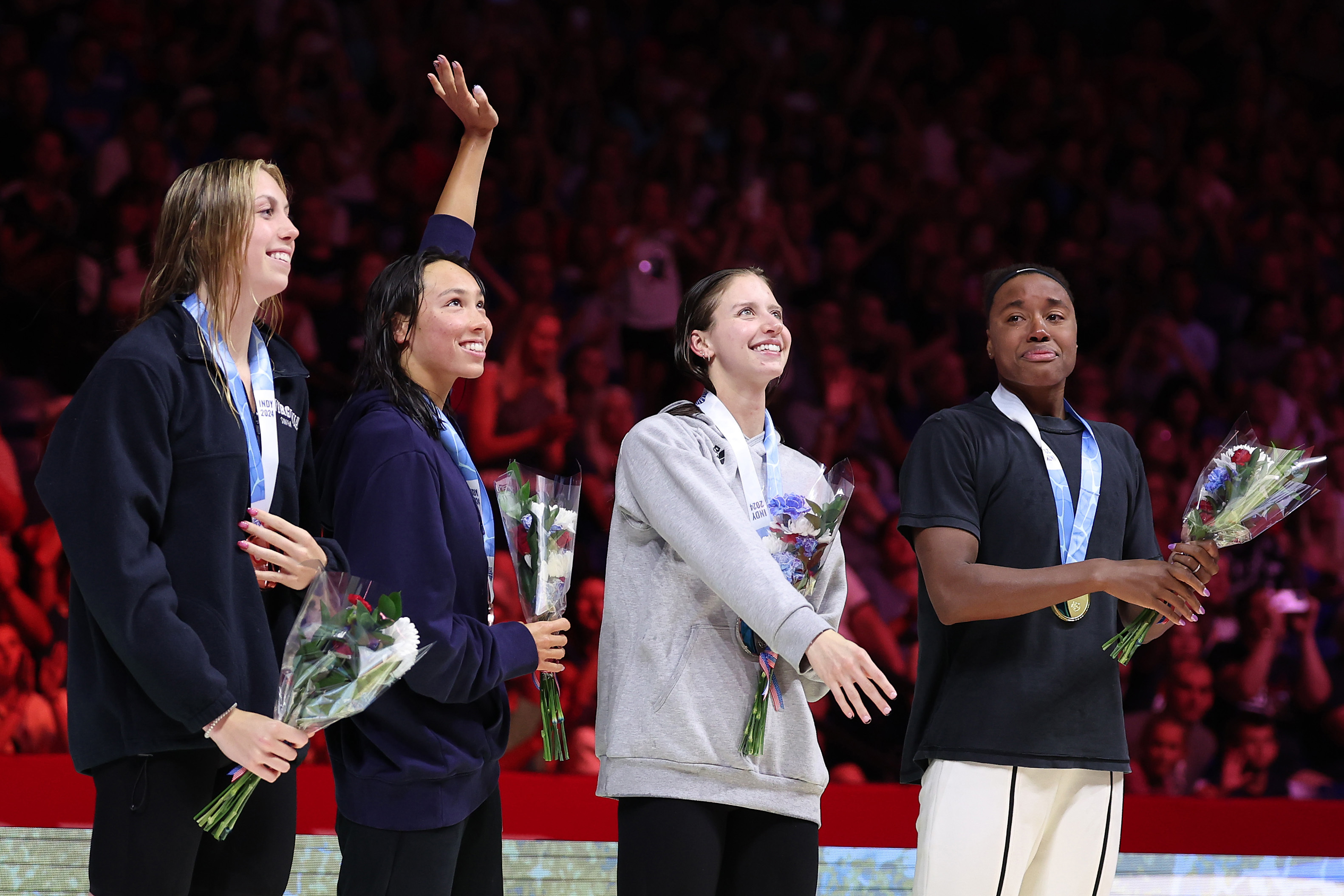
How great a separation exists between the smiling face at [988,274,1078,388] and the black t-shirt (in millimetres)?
99

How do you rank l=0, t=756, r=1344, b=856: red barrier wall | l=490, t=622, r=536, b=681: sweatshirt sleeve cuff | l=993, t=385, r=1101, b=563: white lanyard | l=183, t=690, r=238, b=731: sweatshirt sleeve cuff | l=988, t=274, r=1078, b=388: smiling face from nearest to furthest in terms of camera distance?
l=183, t=690, r=238, b=731: sweatshirt sleeve cuff → l=490, t=622, r=536, b=681: sweatshirt sleeve cuff → l=993, t=385, r=1101, b=563: white lanyard → l=988, t=274, r=1078, b=388: smiling face → l=0, t=756, r=1344, b=856: red barrier wall

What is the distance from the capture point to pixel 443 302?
6.98 ft

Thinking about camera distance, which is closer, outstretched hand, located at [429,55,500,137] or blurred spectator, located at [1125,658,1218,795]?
outstretched hand, located at [429,55,500,137]

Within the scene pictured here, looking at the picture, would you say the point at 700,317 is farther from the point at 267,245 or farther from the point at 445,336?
the point at 267,245

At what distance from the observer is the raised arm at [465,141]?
247 cm

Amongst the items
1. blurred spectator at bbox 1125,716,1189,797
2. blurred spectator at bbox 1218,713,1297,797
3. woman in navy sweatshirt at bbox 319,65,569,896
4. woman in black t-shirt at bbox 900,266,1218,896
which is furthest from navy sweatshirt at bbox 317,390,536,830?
blurred spectator at bbox 1218,713,1297,797

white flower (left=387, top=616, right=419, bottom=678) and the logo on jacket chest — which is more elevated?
the logo on jacket chest

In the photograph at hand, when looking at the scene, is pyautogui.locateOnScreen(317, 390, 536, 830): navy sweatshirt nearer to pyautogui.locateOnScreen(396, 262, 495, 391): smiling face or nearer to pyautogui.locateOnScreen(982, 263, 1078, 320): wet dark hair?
pyautogui.locateOnScreen(396, 262, 495, 391): smiling face

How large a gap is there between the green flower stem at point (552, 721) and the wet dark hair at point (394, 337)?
0.47 metres

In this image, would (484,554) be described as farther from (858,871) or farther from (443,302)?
(858,871)

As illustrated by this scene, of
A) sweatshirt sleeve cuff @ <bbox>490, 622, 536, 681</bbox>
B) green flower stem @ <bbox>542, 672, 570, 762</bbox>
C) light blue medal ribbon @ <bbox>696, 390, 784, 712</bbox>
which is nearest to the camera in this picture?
sweatshirt sleeve cuff @ <bbox>490, 622, 536, 681</bbox>

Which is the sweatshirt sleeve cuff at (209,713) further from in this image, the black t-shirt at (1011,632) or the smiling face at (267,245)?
the black t-shirt at (1011,632)

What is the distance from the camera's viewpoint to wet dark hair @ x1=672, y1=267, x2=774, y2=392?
91.1 inches

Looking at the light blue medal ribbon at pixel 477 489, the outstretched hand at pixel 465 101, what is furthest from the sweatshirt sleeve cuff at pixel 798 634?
the outstretched hand at pixel 465 101
